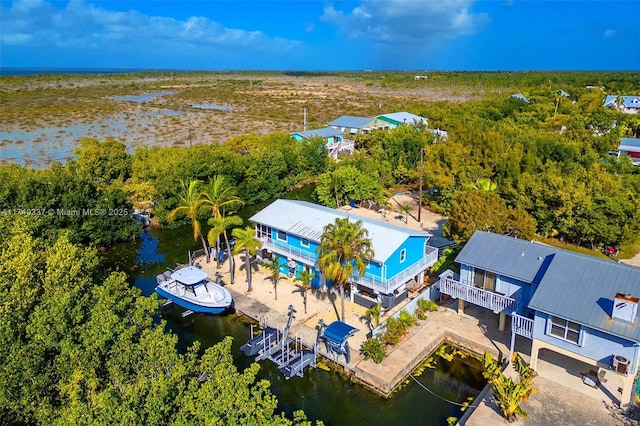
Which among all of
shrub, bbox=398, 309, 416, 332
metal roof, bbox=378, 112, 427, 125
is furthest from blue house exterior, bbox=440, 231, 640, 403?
metal roof, bbox=378, 112, 427, 125

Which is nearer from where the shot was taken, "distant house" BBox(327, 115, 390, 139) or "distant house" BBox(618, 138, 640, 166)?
"distant house" BBox(618, 138, 640, 166)

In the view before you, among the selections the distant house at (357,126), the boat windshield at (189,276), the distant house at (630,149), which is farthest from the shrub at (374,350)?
the distant house at (357,126)

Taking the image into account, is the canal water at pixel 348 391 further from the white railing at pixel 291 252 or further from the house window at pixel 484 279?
the white railing at pixel 291 252

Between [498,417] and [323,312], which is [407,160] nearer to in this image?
[323,312]

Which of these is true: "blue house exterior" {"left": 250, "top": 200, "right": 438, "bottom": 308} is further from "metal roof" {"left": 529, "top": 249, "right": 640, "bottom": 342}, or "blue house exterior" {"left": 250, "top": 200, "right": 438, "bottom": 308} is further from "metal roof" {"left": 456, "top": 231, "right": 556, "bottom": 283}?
"metal roof" {"left": 529, "top": 249, "right": 640, "bottom": 342}

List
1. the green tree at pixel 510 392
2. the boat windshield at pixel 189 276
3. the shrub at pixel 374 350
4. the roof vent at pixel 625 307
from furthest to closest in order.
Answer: the boat windshield at pixel 189 276 → the shrub at pixel 374 350 → the green tree at pixel 510 392 → the roof vent at pixel 625 307

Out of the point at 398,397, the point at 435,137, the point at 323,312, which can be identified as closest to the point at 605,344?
the point at 398,397
